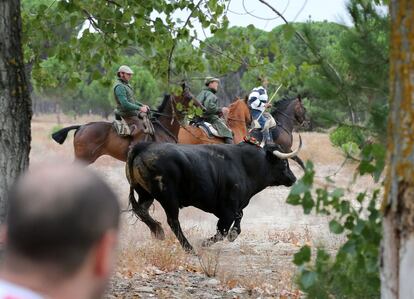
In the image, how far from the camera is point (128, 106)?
1540cm

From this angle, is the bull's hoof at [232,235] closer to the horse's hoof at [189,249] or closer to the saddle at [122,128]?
the horse's hoof at [189,249]

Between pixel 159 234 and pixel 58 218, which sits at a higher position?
pixel 58 218

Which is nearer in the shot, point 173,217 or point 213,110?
point 173,217

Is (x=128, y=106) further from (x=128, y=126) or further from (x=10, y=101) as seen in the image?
(x=10, y=101)

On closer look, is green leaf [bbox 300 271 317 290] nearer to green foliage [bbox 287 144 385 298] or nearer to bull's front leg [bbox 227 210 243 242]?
green foliage [bbox 287 144 385 298]

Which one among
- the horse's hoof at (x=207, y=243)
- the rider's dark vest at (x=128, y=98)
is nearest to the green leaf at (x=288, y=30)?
the horse's hoof at (x=207, y=243)

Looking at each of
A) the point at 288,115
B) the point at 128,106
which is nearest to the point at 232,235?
the point at 128,106

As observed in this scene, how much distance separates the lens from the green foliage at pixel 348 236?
412 cm

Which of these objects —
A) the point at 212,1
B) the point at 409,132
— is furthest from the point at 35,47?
the point at 409,132

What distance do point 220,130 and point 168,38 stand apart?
29.9 ft

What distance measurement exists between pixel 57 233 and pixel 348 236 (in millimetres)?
2644

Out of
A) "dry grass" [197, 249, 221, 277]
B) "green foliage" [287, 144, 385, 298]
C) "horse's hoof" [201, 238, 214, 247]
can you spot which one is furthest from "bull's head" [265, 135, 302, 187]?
"green foliage" [287, 144, 385, 298]

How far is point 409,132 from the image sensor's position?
3.46 m

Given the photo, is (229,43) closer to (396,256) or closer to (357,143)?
(357,143)
